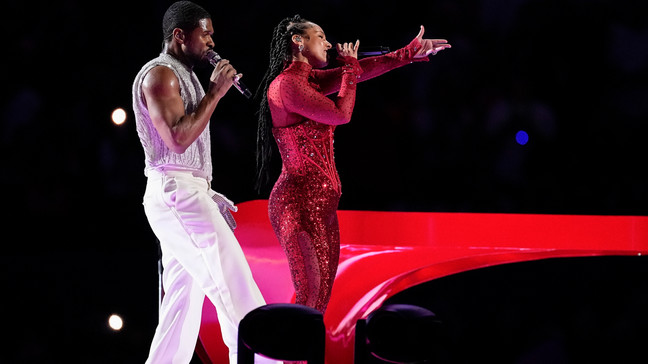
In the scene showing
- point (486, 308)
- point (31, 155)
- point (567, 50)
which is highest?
point (567, 50)

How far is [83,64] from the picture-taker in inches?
131

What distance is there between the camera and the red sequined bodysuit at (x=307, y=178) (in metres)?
2.06

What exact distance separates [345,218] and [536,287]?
1.74 meters

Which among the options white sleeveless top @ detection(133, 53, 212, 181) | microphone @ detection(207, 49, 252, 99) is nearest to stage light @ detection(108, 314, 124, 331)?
white sleeveless top @ detection(133, 53, 212, 181)

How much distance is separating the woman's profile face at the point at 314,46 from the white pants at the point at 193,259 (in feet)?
1.95

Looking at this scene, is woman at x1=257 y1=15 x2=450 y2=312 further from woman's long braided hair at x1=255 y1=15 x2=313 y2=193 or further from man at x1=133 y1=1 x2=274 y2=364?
man at x1=133 y1=1 x2=274 y2=364

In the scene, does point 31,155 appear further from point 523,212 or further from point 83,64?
point 523,212

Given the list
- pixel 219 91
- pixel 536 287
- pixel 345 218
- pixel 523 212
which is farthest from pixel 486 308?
pixel 523 212

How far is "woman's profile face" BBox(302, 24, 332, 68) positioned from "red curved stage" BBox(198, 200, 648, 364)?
3.27ft

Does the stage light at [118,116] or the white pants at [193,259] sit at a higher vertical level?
the stage light at [118,116]

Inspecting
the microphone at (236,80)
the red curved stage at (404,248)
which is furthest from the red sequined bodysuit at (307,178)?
the red curved stage at (404,248)

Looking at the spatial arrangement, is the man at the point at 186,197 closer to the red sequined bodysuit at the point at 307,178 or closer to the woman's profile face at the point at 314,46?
the red sequined bodysuit at the point at 307,178

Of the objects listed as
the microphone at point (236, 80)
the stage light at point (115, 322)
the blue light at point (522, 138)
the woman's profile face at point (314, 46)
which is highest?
the woman's profile face at point (314, 46)

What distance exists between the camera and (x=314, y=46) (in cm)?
217
